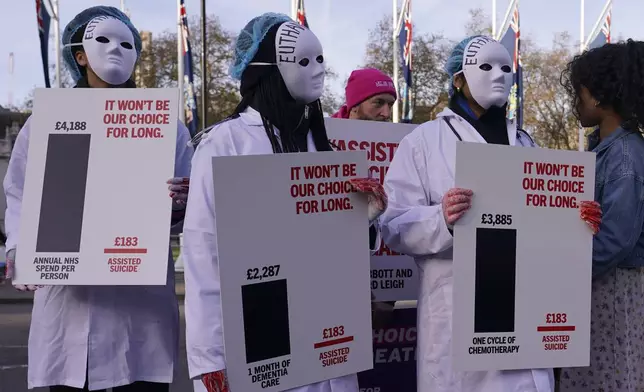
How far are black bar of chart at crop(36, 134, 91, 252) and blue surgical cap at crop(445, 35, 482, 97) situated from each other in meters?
1.58

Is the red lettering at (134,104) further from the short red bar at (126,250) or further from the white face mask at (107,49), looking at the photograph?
the short red bar at (126,250)

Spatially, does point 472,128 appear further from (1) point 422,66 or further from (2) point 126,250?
(1) point 422,66

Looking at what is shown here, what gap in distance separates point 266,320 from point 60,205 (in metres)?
1.18

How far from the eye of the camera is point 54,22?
20.8 metres

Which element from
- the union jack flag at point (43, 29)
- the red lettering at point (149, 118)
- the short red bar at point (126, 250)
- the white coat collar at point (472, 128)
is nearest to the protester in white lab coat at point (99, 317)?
the short red bar at point (126, 250)

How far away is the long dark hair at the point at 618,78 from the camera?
10.3 feet

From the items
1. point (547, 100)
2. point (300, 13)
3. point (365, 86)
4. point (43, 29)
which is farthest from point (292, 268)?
point (547, 100)

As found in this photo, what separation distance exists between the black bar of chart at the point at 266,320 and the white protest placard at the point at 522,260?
0.62 m

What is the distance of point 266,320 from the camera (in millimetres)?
2334

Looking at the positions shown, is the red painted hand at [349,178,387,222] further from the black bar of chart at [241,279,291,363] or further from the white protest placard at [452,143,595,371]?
the black bar of chart at [241,279,291,363]

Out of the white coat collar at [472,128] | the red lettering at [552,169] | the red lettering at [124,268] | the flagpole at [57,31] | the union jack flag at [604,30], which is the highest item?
the union jack flag at [604,30]

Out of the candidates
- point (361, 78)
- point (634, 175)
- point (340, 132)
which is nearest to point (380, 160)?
point (340, 132)

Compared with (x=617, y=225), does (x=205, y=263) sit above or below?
below

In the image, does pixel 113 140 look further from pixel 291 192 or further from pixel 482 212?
pixel 482 212
